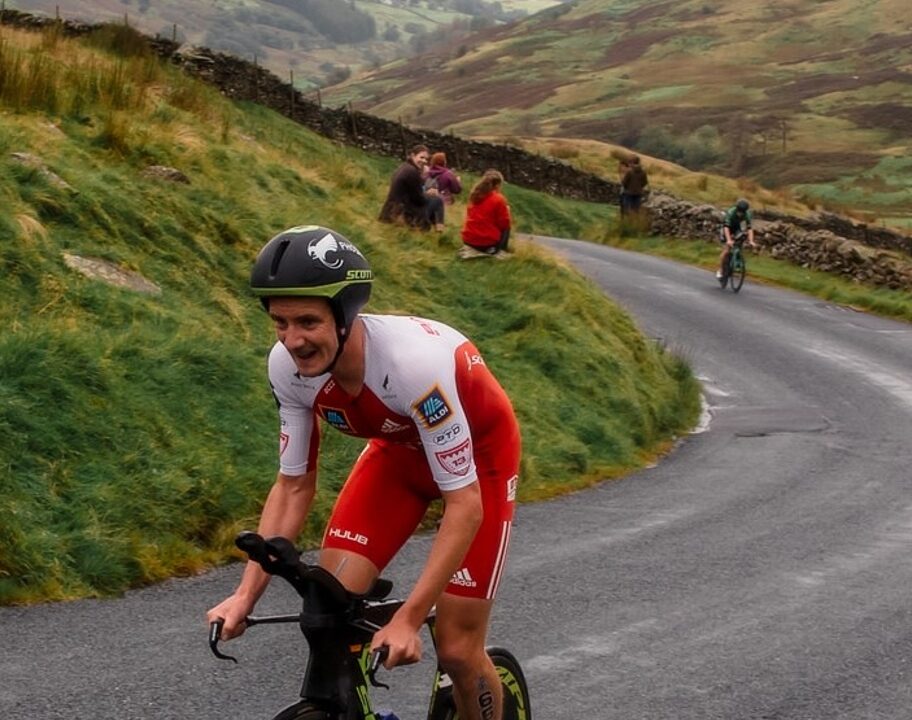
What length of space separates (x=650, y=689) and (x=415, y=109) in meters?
146

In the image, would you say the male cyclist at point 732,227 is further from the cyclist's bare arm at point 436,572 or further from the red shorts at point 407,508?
the cyclist's bare arm at point 436,572

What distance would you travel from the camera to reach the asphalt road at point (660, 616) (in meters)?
6.45

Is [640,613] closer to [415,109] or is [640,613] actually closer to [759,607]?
[759,607]

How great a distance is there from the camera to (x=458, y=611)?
4.41 meters

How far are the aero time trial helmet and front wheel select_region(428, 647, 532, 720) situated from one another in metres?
1.33

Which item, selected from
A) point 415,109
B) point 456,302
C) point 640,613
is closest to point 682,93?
point 415,109

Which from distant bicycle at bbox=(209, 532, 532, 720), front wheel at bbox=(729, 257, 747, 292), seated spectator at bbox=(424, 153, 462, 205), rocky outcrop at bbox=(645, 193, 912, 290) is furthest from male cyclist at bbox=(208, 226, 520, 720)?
rocky outcrop at bbox=(645, 193, 912, 290)

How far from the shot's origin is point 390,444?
15.1 ft

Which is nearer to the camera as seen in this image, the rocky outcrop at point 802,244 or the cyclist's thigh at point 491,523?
the cyclist's thigh at point 491,523

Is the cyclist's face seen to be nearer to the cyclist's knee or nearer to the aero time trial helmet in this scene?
the aero time trial helmet

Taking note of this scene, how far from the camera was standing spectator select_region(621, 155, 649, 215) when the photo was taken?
3628cm

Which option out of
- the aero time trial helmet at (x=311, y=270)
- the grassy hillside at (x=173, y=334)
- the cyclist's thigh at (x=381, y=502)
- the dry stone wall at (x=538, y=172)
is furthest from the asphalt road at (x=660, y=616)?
the dry stone wall at (x=538, y=172)

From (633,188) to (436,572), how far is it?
110 feet

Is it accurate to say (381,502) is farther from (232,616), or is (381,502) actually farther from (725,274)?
(725,274)
